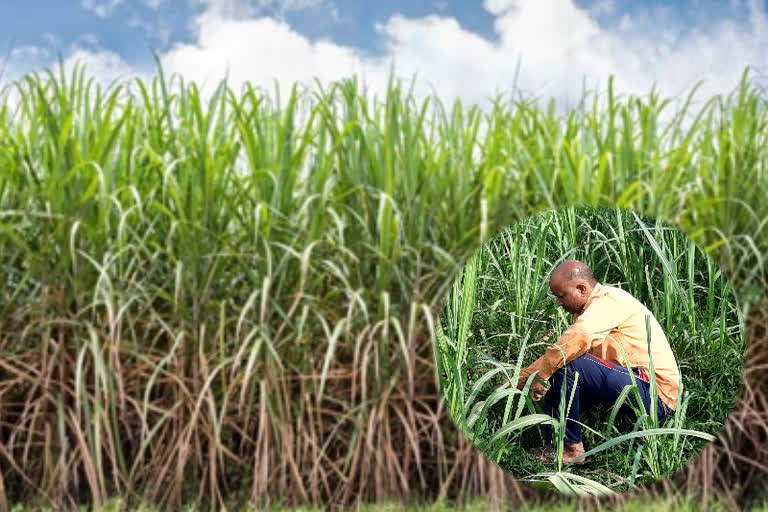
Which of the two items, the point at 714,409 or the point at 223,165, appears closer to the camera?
the point at 714,409

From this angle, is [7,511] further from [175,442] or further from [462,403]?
[462,403]

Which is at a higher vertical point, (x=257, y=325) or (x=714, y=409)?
(x=257, y=325)

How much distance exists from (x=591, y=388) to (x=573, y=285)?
0.33 m

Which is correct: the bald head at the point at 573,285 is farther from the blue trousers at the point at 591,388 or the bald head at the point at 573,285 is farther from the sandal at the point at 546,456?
the sandal at the point at 546,456

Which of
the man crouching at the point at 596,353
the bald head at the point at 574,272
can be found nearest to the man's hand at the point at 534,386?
the man crouching at the point at 596,353

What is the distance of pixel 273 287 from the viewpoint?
3229mm

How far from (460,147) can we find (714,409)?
53.9 inches

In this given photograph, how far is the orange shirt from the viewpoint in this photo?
2.62m

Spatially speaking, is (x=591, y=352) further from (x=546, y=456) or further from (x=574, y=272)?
(x=546, y=456)

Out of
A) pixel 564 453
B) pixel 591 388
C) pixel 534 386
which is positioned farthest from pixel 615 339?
pixel 564 453

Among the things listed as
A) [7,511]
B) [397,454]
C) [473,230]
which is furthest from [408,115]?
[7,511]

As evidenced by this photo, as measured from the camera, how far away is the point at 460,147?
3.44 meters

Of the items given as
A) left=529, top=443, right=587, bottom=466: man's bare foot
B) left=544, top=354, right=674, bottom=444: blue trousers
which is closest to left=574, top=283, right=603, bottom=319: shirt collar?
left=544, top=354, right=674, bottom=444: blue trousers

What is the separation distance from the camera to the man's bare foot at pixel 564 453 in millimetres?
2750
